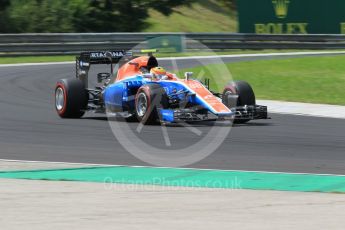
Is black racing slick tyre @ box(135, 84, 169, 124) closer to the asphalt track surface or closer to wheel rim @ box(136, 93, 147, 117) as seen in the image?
wheel rim @ box(136, 93, 147, 117)

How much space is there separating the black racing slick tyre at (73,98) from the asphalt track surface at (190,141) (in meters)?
0.19

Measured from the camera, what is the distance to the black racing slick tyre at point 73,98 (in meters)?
16.3

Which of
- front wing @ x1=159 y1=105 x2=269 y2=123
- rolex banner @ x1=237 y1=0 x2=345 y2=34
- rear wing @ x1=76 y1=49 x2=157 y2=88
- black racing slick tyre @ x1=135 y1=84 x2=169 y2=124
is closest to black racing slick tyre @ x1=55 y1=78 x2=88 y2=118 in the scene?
rear wing @ x1=76 y1=49 x2=157 y2=88

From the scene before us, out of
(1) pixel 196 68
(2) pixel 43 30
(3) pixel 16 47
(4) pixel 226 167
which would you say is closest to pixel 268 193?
(4) pixel 226 167

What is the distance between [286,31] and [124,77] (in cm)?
2728

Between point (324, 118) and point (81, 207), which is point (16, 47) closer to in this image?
point (324, 118)

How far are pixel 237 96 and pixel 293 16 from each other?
2759cm

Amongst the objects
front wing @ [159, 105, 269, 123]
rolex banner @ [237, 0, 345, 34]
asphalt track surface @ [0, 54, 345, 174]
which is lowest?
asphalt track surface @ [0, 54, 345, 174]

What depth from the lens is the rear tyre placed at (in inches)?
607

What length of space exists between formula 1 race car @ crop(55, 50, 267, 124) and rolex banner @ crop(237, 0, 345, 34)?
26264 mm

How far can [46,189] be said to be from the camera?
9469 millimetres

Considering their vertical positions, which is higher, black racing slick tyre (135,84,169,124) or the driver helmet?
the driver helmet

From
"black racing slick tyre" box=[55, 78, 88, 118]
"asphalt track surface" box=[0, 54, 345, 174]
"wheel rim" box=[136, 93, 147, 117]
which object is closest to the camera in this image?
"asphalt track surface" box=[0, 54, 345, 174]

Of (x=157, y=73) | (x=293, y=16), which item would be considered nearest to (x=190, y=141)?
(x=157, y=73)
